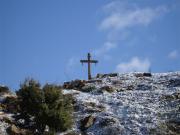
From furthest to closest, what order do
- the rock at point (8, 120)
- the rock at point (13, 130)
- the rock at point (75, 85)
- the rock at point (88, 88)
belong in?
the rock at point (75, 85)
the rock at point (88, 88)
the rock at point (8, 120)
the rock at point (13, 130)

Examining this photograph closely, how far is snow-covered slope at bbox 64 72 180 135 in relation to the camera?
29281mm

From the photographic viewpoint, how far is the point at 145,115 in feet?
102

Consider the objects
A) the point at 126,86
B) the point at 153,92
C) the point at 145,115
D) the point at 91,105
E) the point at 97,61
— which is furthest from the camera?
the point at 97,61

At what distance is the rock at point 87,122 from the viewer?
2964 cm

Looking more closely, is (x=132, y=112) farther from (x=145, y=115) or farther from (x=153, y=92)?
(x=153, y=92)

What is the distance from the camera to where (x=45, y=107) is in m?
28.3

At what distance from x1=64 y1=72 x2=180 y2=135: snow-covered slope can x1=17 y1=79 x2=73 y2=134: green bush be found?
146 cm

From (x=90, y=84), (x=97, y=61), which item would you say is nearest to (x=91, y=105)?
(x=90, y=84)

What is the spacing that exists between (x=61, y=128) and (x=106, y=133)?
2.64 metres

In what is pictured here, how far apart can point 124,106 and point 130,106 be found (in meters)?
0.41

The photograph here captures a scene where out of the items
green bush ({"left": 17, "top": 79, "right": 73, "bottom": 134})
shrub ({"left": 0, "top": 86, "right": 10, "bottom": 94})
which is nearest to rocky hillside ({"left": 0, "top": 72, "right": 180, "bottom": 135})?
shrub ({"left": 0, "top": 86, "right": 10, "bottom": 94})

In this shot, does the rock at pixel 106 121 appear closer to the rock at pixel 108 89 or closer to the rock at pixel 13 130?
the rock at pixel 13 130

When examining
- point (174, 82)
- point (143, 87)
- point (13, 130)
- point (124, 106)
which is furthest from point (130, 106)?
point (13, 130)

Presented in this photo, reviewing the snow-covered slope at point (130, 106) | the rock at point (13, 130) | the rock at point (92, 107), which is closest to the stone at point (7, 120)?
the rock at point (13, 130)
